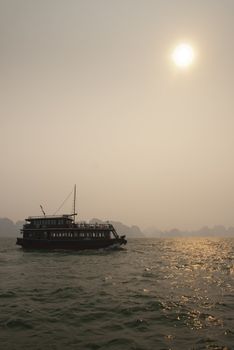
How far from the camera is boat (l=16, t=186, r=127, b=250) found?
60.8 metres

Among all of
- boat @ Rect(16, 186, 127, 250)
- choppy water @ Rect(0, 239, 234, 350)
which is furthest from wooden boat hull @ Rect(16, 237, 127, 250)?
choppy water @ Rect(0, 239, 234, 350)

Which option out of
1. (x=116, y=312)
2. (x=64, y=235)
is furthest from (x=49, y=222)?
(x=116, y=312)

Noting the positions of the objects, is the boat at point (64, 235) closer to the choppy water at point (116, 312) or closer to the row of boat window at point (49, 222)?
the row of boat window at point (49, 222)

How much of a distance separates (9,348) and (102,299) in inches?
354

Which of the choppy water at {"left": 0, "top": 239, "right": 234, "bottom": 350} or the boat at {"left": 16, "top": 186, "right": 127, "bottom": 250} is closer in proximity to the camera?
the choppy water at {"left": 0, "top": 239, "right": 234, "bottom": 350}

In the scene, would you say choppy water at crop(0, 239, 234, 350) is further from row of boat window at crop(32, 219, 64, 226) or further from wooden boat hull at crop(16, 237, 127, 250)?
row of boat window at crop(32, 219, 64, 226)

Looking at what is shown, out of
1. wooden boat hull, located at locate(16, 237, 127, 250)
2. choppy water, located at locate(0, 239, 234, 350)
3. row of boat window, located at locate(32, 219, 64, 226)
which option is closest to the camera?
choppy water, located at locate(0, 239, 234, 350)

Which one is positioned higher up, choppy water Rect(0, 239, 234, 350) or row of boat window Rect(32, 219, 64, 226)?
row of boat window Rect(32, 219, 64, 226)

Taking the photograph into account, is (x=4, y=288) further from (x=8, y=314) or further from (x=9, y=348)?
(x=9, y=348)

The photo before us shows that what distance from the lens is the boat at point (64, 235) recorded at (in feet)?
200

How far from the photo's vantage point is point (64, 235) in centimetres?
6125

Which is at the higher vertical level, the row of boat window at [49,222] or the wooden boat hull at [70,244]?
the row of boat window at [49,222]

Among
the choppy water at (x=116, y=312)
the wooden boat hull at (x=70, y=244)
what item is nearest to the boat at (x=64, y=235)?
the wooden boat hull at (x=70, y=244)

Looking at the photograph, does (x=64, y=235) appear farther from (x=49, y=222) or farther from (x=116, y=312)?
(x=116, y=312)
